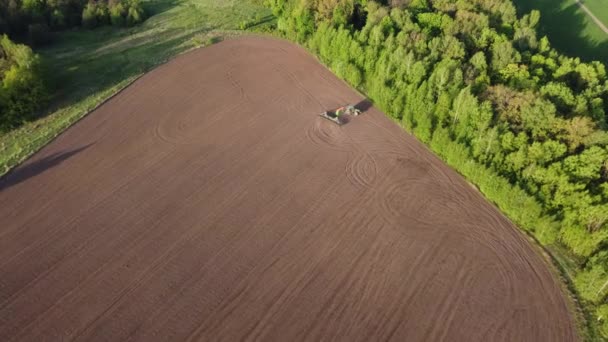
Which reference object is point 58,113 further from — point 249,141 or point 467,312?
point 467,312

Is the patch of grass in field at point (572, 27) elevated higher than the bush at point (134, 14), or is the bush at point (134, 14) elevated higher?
the patch of grass in field at point (572, 27)

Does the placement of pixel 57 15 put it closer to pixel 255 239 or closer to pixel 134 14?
pixel 134 14

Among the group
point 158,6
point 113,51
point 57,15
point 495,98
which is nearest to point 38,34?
point 57,15

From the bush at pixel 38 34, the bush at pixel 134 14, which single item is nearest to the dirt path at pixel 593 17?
the bush at pixel 134 14

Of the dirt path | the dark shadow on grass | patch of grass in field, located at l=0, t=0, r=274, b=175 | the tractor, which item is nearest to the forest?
patch of grass in field, located at l=0, t=0, r=274, b=175

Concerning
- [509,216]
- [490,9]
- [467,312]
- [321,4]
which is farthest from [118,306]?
[490,9]

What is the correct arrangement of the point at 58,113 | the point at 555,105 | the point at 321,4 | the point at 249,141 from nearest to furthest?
the point at 555,105 → the point at 249,141 → the point at 58,113 → the point at 321,4

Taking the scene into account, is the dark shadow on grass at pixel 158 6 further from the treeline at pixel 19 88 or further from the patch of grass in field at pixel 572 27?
the patch of grass in field at pixel 572 27
